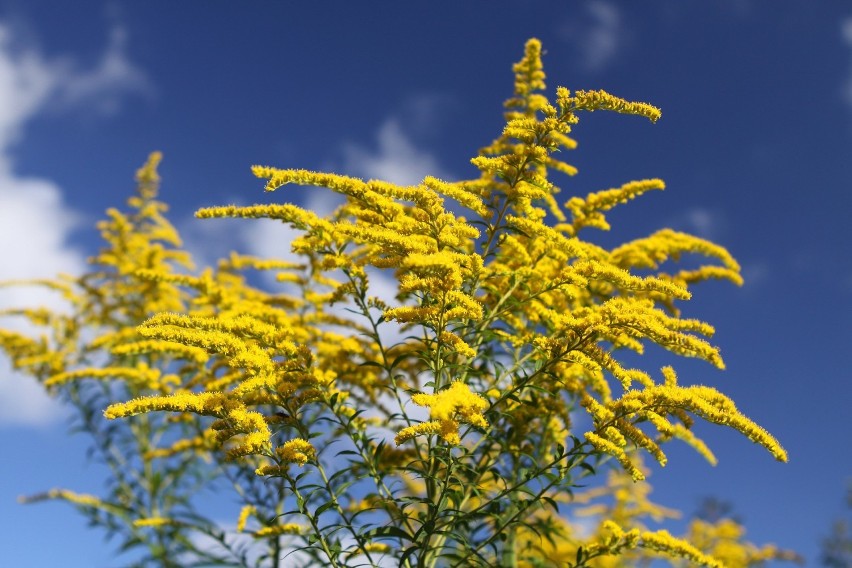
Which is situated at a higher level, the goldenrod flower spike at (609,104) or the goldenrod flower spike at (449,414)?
the goldenrod flower spike at (609,104)

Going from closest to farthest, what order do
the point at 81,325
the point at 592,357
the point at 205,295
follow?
1. the point at 592,357
2. the point at 205,295
3. the point at 81,325

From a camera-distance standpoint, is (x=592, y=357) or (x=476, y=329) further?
(x=476, y=329)

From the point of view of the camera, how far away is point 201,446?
762 centimetres

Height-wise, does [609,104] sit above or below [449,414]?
above

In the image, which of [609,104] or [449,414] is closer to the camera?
[449,414]

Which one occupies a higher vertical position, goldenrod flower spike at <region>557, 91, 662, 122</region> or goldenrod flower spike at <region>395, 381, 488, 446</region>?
goldenrod flower spike at <region>557, 91, 662, 122</region>

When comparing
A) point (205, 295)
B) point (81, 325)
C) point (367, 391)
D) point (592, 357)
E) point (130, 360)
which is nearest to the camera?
point (592, 357)

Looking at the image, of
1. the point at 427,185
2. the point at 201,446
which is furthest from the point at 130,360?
the point at 427,185

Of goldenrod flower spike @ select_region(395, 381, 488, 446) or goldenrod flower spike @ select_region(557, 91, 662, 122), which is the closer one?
goldenrod flower spike @ select_region(395, 381, 488, 446)

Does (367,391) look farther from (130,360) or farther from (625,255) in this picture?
(130,360)

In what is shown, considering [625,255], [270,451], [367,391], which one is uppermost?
[625,255]

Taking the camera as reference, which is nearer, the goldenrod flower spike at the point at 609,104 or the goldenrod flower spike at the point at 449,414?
the goldenrod flower spike at the point at 449,414

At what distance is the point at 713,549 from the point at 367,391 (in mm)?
7537

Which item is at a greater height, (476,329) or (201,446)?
(201,446)
